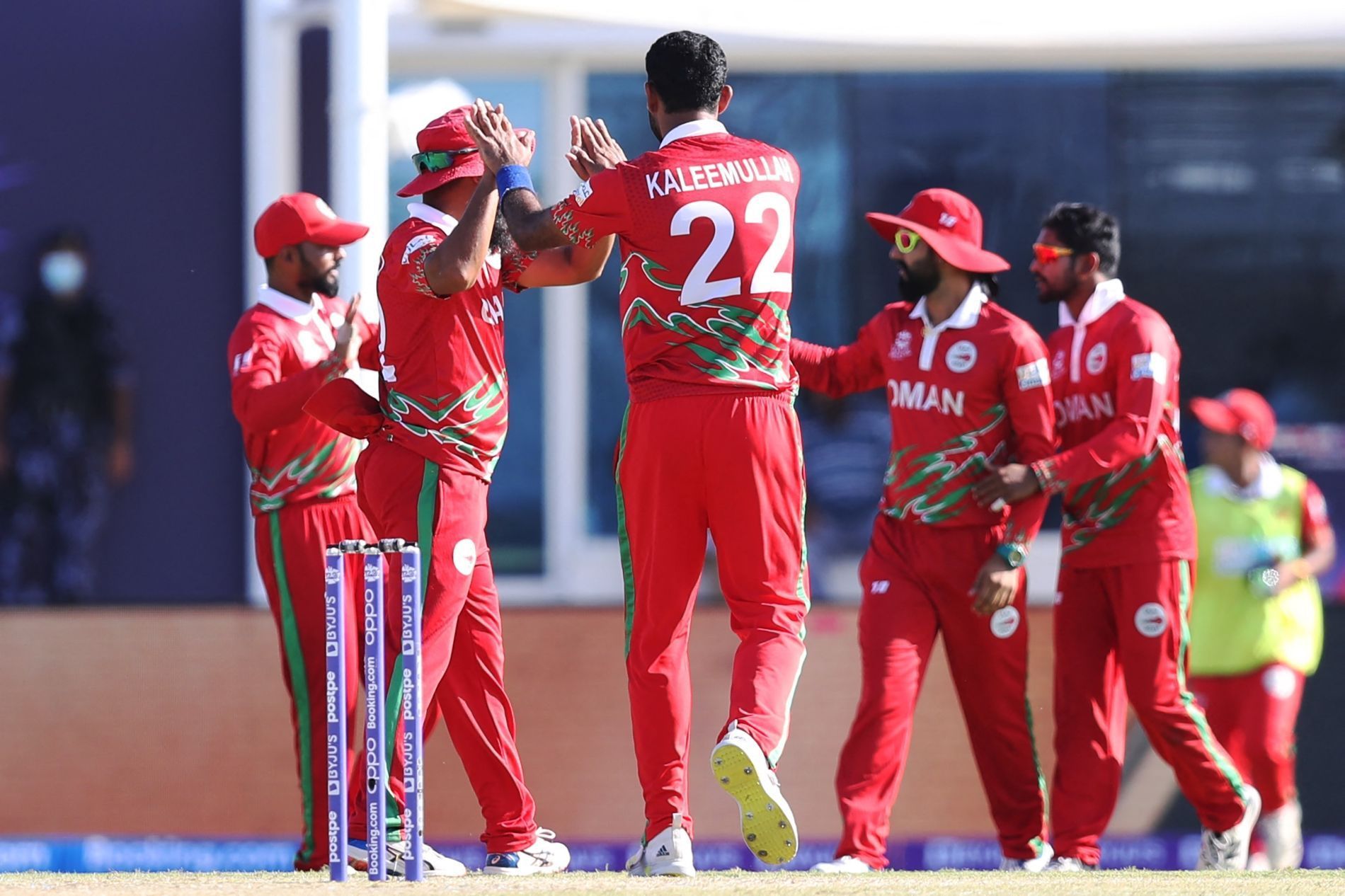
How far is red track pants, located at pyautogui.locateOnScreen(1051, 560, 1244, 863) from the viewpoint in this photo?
274 inches

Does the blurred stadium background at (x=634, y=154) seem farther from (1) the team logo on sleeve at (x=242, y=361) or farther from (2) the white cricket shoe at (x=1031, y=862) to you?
(1) the team logo on sleeve at (x=242, y=361)

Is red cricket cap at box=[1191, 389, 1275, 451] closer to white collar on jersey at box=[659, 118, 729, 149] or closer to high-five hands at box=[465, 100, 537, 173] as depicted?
white collar on jersey at box=[659, 118, 729, 149]

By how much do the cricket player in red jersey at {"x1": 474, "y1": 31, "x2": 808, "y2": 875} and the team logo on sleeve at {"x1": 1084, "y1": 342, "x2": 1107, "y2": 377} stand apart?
1.89 metres

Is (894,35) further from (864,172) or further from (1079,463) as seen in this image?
(1079,463)

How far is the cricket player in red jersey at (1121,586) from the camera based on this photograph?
6945 mm

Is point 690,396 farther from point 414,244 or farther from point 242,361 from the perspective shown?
point 242,361

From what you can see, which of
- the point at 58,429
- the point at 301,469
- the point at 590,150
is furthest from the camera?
the point at 58,429

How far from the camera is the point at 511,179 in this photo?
553cm

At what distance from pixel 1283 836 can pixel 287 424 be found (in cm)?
475

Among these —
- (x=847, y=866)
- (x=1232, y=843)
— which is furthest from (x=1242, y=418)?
(x=847, y=866)

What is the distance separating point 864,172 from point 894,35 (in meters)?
0.73

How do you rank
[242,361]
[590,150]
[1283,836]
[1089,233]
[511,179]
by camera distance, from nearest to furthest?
1. [511,179]
2. [590,150]
3. [242,361]
4. [1089,233]
5. [1283,836]

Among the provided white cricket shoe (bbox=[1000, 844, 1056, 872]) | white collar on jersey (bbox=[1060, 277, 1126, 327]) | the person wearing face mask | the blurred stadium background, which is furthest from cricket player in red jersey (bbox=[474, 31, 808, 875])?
the person wearing face mask

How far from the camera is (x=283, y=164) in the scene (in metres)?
11.0
